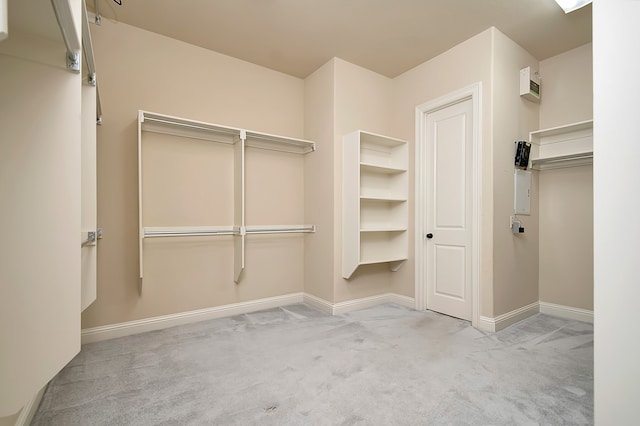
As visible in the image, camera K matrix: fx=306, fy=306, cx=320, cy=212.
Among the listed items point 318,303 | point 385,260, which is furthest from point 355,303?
point 385,260

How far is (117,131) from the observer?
2.66 m

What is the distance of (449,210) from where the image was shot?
3.20 metres

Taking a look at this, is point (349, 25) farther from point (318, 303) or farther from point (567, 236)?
point (567, 236)

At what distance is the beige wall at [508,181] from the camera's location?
280 centimetres

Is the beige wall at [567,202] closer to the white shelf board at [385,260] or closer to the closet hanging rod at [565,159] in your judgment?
the closet hanging rod at [565,159]

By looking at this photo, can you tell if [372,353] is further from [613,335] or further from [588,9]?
[588,9]

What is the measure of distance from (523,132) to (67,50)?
3.60 m

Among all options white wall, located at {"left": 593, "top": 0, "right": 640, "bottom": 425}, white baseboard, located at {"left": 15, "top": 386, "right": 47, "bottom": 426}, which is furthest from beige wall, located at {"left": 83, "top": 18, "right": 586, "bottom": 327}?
white wall, located at {"left": 593, "top": 0, "right": 640, "bottom": 425}

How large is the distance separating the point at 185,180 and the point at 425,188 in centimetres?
→ 252

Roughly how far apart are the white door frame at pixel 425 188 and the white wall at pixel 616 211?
1.68m

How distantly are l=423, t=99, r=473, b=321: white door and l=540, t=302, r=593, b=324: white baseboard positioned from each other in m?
0.98

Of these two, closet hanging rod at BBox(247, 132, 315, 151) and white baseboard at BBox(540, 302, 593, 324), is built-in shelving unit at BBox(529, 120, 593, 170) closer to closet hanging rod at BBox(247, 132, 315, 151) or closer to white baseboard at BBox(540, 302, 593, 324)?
white baseboard at BBox(540, 302, 593, 324)

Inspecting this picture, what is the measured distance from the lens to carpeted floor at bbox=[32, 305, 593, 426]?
157 centimetres

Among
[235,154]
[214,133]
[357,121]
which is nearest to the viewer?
[214,133]
